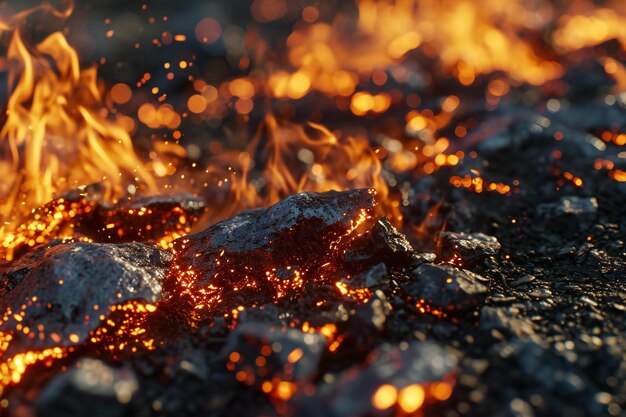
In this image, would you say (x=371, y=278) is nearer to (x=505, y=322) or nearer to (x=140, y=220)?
(x=505, y=322)

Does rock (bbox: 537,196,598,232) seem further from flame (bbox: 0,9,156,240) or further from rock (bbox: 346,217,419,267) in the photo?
flame (bbox: 0,9,156,240)

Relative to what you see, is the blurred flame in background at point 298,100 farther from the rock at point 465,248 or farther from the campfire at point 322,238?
the rock at point 465,248

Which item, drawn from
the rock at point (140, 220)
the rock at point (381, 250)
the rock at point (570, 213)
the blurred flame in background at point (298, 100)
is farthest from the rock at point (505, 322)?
the rock at point (140, 220)

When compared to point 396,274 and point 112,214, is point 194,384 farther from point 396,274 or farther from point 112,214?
point 112,214

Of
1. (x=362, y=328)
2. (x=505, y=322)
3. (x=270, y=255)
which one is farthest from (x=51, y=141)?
(x=505, y=322)

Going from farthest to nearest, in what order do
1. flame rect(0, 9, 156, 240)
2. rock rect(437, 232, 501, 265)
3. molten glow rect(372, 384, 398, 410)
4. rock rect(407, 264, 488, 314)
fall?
flame rect(0, 9, 156, 240)
rock rect(437, 232, 501, 265)
rock rect(407, 264, 488, 314)
molten glow rect(372, 384, 398, 410)

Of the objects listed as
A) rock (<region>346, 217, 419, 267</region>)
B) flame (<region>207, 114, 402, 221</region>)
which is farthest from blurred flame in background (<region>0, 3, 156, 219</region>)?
Result: rock (<region>346, 217, 419, 267</region>)
